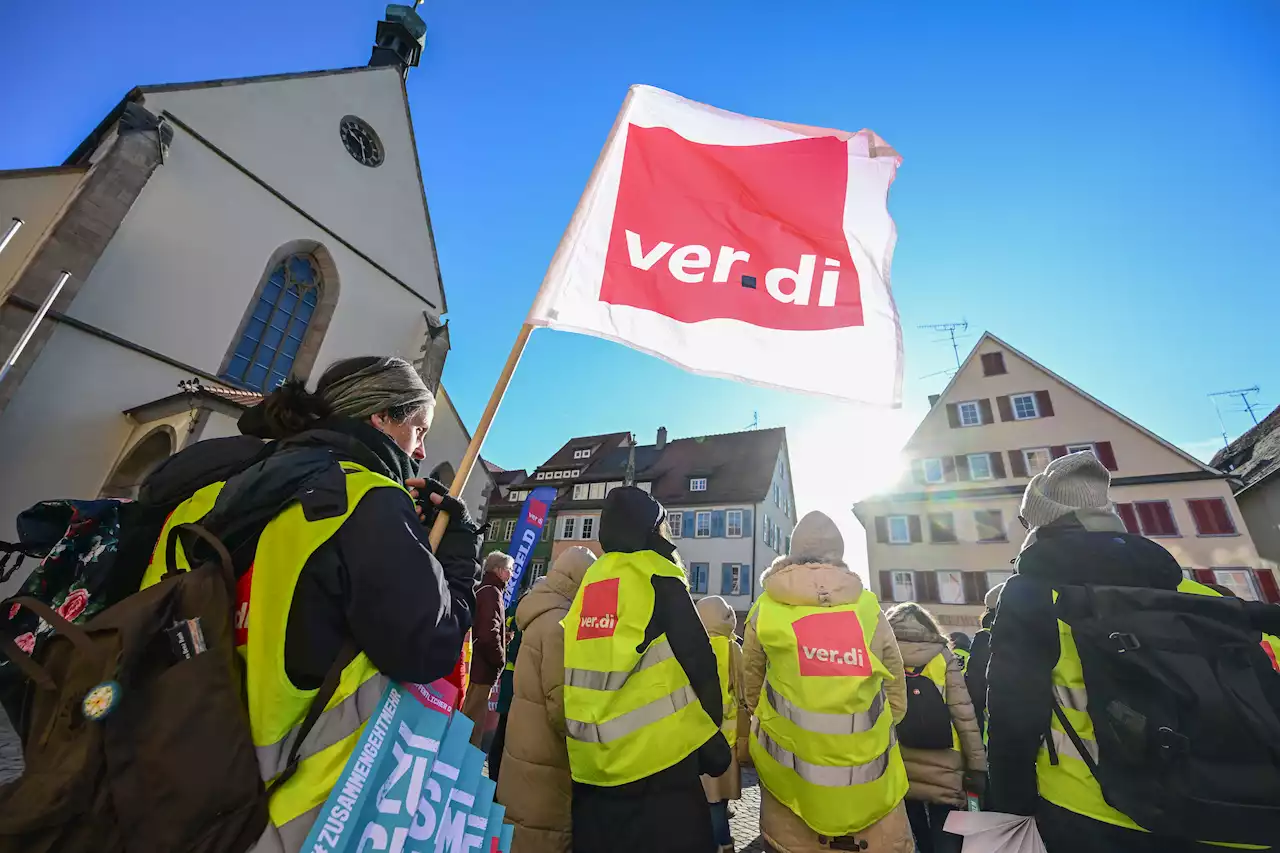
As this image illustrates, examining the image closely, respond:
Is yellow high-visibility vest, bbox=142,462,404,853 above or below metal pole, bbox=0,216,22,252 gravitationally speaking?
below

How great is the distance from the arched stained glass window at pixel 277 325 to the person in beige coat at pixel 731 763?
1210 cm

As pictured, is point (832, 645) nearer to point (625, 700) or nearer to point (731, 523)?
point (625, 700)

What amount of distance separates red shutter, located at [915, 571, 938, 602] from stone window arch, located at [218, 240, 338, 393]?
72.3 feet

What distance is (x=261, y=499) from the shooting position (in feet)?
4.47

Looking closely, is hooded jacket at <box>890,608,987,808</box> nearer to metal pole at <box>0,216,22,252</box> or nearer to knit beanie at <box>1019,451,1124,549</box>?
knit beanie at <box>1019,451,1124,549</box>

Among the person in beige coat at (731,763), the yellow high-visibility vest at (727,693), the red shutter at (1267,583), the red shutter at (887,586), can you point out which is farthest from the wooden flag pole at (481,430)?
the red shutter at (1267,583)

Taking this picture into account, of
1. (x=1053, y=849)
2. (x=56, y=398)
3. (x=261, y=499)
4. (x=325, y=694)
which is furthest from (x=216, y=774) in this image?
(x=56, y=398)

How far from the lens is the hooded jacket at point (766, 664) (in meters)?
2.69

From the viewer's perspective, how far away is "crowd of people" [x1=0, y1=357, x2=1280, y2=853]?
1.36 m

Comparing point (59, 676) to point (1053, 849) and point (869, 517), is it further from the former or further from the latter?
point (869, 517)

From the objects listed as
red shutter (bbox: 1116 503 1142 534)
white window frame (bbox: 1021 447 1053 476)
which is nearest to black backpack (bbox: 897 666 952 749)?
red shutter (bbox: 1116 503 1142 534)

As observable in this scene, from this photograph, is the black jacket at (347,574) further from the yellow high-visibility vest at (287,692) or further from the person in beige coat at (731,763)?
the person in beige coat at (731,763)

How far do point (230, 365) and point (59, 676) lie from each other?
1394cm

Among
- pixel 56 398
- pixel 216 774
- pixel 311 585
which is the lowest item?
pixel 216 774
